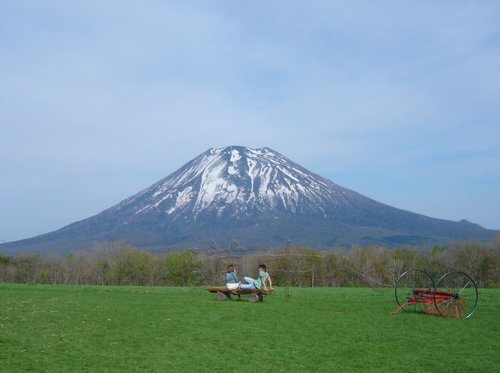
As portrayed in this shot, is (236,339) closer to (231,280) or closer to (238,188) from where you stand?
(231,280)

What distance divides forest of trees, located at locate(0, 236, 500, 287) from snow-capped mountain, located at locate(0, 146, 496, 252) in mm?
55577

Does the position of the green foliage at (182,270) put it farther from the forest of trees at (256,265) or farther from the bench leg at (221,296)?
the bench leg at (221,296)

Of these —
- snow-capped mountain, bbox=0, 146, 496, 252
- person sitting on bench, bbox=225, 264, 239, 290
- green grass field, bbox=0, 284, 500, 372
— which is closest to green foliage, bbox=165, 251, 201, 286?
person sitting on bench, bbox=225, 264, 239, 290

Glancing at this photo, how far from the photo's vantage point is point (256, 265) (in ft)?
173

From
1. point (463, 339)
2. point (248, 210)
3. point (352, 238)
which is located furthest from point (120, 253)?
point (248, 210)

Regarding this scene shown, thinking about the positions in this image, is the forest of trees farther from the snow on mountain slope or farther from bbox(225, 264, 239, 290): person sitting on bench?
the snow on mountain slope

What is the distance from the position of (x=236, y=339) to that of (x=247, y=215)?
136 metres

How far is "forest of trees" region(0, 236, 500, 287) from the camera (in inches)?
2005

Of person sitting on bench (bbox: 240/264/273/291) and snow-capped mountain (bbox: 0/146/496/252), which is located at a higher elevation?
snow-capped mountain (bbox: 0/146/496/252)

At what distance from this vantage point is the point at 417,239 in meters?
138

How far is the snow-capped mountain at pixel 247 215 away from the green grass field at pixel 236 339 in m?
98.5

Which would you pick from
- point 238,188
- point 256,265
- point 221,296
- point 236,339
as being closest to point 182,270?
point 256,265

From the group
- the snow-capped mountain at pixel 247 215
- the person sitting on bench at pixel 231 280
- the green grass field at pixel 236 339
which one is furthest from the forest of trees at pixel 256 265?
the snow-capped mountain at pixel 247 215

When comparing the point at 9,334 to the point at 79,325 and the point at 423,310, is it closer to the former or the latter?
the point at 79,325
